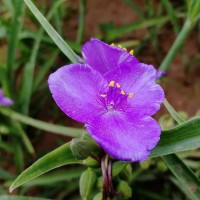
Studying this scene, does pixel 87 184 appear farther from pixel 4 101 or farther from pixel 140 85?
pixel 4 101

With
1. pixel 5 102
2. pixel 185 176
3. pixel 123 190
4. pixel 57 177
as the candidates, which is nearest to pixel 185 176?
pixel 185 176

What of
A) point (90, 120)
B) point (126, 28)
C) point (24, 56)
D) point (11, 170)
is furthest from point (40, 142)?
point (90, 120)

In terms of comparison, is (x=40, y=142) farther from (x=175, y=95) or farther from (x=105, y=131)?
(x=105, y=131)

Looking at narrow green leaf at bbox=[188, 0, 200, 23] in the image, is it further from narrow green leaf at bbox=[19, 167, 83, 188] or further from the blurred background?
narrow green leaf at bbox=[19, 167, 83, 188]

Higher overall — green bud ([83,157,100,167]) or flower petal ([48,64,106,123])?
flower petal ([48,64,106,123])

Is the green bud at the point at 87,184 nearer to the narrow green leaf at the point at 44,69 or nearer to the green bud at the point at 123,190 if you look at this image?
the green bud at the point at 123,190

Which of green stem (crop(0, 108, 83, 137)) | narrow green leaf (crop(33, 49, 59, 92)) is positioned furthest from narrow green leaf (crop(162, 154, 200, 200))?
narrow green leaf (crop(33, 49, 59, 92))

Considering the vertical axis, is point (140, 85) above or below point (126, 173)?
above

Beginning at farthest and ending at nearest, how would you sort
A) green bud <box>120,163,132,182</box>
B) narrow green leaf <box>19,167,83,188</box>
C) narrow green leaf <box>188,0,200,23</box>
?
narrow green leaf <box>19,167,83,188</box>
narrow green leaf <box>188,0,200,23</box>
green bud <box>120,163,132,182</box>
